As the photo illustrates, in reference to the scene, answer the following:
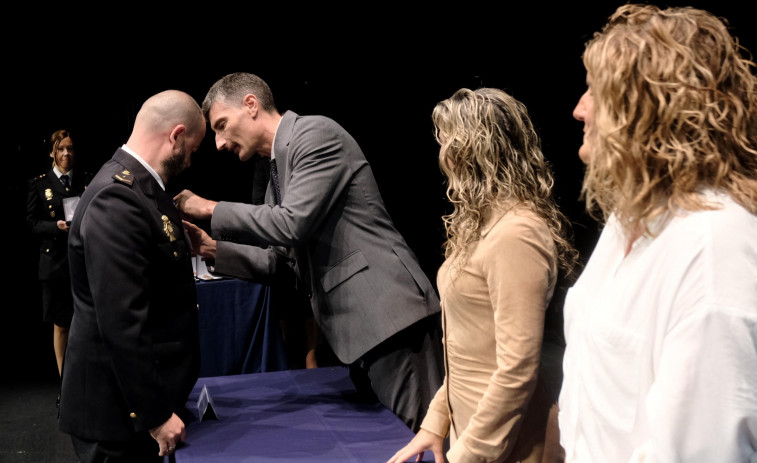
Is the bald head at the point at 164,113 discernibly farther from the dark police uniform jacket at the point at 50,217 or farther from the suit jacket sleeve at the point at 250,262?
the dark police uniform jacket at the point at 50,217

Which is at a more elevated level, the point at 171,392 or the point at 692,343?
the point at 692,343

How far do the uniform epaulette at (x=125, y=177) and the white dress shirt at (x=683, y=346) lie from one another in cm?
120

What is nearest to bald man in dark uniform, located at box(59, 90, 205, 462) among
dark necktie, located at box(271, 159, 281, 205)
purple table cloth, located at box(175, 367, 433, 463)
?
purple table cloth, located at box(175, 367, 433, 463)

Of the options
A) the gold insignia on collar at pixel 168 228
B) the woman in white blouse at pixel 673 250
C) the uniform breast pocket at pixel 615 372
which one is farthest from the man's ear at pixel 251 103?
the uniform breast pocket at pixel 615 372

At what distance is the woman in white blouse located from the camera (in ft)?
2.42

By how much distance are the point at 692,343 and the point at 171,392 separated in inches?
52.5

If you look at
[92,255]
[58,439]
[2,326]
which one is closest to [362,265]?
[92,255]

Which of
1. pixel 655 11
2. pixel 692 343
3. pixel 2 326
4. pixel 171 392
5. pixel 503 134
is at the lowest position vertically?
pixel 2 326

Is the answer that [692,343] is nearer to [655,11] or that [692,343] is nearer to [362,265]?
[655,11]

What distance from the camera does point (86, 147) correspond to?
16.9 ft

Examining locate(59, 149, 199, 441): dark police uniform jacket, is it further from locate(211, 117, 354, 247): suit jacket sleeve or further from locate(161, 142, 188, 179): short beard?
locate(211, 117, 354, 247): suit jacket sleeve

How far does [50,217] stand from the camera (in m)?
4.48

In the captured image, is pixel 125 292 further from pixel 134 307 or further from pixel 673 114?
pixel 673 114

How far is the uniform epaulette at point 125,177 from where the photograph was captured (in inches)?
66.6
